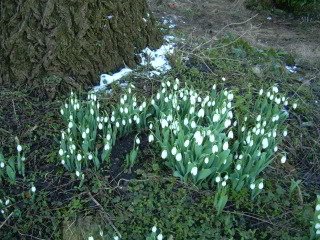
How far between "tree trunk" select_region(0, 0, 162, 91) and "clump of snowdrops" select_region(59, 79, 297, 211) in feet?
1.36

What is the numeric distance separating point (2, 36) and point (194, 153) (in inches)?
69.3

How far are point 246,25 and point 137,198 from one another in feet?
11.5

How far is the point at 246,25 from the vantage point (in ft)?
18.5

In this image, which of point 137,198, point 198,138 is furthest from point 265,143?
point 137,198

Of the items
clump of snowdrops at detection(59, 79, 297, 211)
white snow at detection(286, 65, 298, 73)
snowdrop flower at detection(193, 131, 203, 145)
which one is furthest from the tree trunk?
white snow at detection(286, 65, 298, 73)

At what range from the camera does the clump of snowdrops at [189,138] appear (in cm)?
269

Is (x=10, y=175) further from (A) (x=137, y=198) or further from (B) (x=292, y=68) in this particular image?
(B) (x=292, y=68)

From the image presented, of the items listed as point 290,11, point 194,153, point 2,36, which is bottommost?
point 290,11

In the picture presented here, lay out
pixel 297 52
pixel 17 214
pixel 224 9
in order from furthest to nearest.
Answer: pixel 224 9, pixel 297 52, pixel 17 214

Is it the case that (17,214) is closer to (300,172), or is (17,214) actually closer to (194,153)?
(194,153)

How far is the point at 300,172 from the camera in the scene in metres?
3.16

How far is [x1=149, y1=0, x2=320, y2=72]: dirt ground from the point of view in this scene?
489 centimetres

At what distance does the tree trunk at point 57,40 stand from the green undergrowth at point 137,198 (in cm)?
20

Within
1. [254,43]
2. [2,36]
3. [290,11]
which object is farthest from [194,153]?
[290,11]
